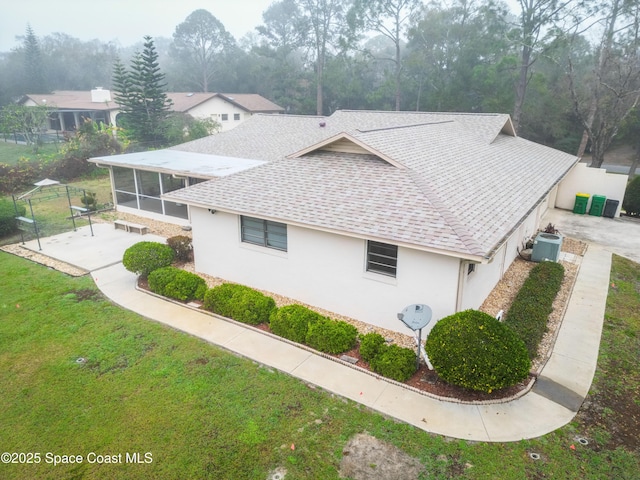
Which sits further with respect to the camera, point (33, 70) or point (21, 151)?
point (33, 70)

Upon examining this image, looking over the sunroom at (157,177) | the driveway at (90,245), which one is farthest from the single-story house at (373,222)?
the driveway at (90,245)

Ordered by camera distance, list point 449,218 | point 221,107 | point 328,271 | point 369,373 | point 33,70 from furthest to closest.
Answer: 1. point 33,70
2. point 221,107
3. point 328,271
4. point 449,218
5. point 369,373

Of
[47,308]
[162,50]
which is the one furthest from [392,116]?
[162,50]

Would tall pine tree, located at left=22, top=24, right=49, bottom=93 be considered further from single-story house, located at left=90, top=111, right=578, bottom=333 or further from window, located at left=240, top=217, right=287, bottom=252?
window, located at left=240, top=217, right=287, bottom=252

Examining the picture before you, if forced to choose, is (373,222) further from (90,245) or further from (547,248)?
(90,245)

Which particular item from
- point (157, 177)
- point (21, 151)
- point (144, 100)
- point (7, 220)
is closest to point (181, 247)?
point (157, 177)
